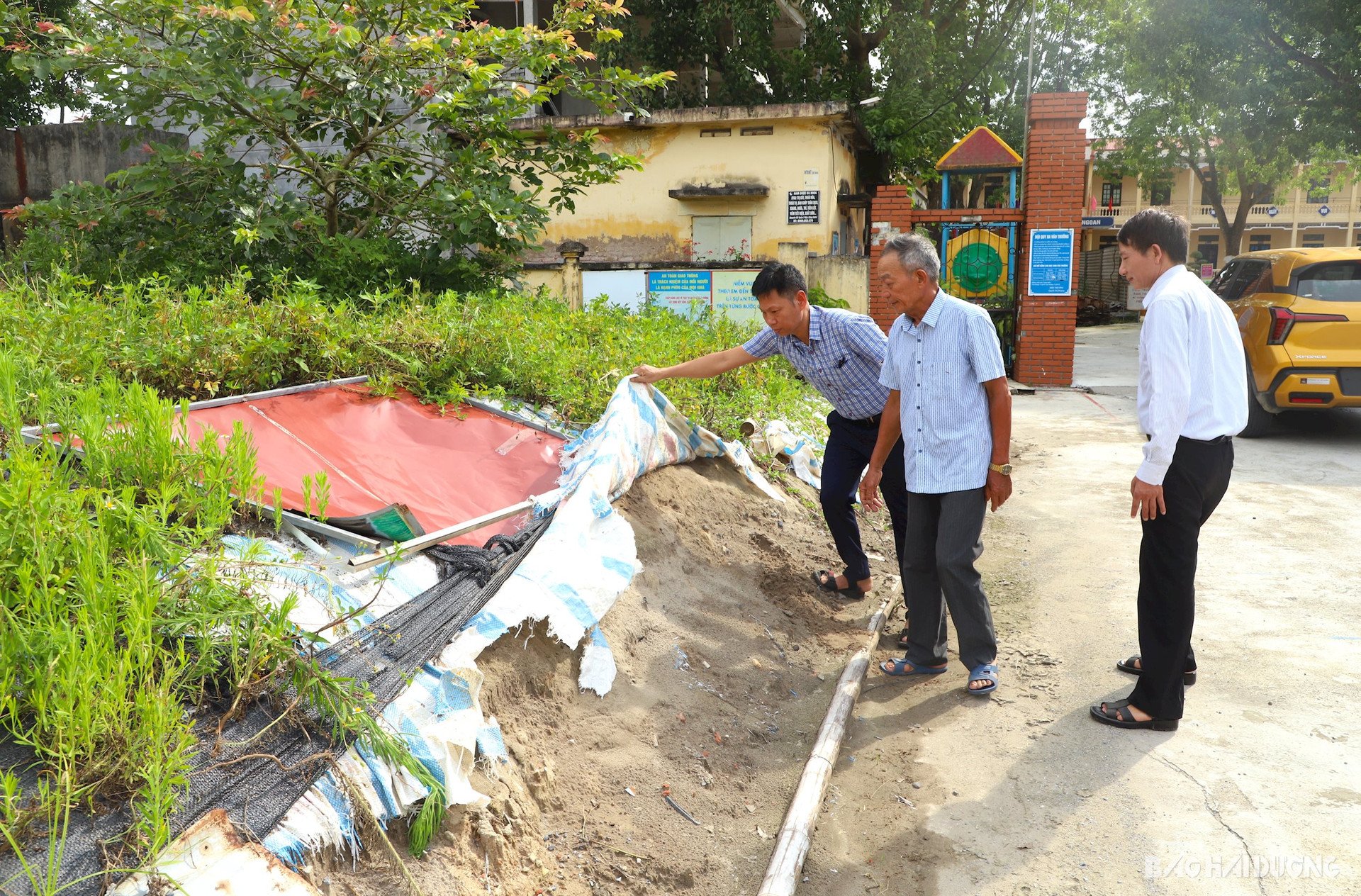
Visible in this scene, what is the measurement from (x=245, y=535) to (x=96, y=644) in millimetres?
1105

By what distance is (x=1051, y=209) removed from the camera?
1227cm

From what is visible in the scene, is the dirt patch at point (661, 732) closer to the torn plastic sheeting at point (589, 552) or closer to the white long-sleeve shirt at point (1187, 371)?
the torn plastic sheeting at point (589, 552)

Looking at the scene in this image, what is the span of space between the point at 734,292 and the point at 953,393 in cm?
816

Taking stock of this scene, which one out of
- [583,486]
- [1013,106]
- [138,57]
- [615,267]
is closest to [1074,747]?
[583,486]

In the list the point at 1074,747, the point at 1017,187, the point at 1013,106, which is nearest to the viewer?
the point at 1074,747

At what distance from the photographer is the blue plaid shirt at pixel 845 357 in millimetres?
4531

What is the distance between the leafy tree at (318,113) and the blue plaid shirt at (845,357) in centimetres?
317

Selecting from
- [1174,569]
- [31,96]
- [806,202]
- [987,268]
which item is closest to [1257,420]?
[987,268]

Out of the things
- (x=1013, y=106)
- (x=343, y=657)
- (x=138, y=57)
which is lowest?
(x=343, y=657)

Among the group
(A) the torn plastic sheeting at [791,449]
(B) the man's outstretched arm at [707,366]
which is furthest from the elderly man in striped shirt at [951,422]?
(A) the torn plastic sheeting at [791,449]

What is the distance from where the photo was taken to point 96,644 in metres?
2.20

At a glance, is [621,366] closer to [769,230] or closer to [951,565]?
[951,565]

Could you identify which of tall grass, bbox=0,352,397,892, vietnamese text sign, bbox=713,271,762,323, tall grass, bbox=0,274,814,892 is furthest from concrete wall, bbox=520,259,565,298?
tall grass, bbox=0,352,397,892

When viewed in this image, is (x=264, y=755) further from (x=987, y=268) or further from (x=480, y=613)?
(x=987, y=268)
